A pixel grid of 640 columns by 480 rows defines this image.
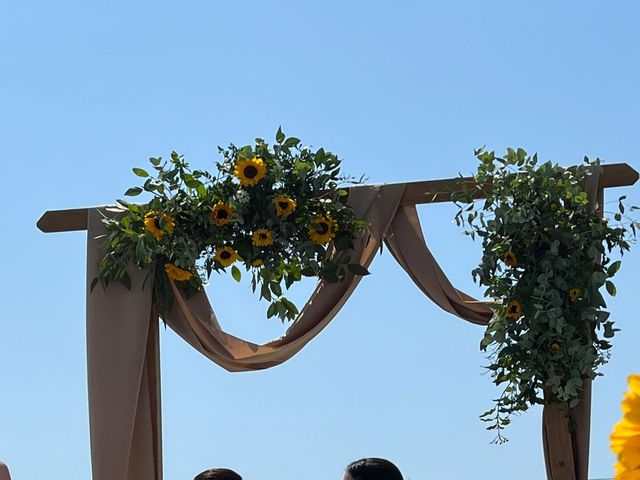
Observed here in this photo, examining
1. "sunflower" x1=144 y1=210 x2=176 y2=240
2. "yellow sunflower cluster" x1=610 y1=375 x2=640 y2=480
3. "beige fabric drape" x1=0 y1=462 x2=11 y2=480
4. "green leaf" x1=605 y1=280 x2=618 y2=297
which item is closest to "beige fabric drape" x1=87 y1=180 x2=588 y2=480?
"sunflower" x1=144 y1=210 x2=176 y2=240

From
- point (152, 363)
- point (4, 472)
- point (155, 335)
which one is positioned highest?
point (155, 335)

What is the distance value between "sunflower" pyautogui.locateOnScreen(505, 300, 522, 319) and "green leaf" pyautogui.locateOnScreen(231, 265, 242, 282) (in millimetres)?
1159

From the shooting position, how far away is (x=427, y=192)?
14.3ft

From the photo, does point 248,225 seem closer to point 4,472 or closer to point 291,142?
point 291,142

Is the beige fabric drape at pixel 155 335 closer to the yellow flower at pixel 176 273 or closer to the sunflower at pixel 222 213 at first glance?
the yellow flower at pixel 176 273

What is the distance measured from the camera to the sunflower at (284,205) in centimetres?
421

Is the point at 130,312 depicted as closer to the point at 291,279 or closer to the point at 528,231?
the point at 291,279

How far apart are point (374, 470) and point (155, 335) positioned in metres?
2.59

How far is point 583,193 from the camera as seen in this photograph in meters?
4.00

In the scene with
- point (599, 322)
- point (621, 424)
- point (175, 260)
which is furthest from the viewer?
point (175, 260)

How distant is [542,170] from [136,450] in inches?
80.2

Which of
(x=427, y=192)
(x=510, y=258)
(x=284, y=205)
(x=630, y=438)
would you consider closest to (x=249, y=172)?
(x=284, y=205)

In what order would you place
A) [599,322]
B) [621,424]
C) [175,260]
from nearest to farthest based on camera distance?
[621,424] < [599,322] < [175,260]

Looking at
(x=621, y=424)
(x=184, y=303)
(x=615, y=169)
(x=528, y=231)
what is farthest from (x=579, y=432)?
(x=621, y=424)
